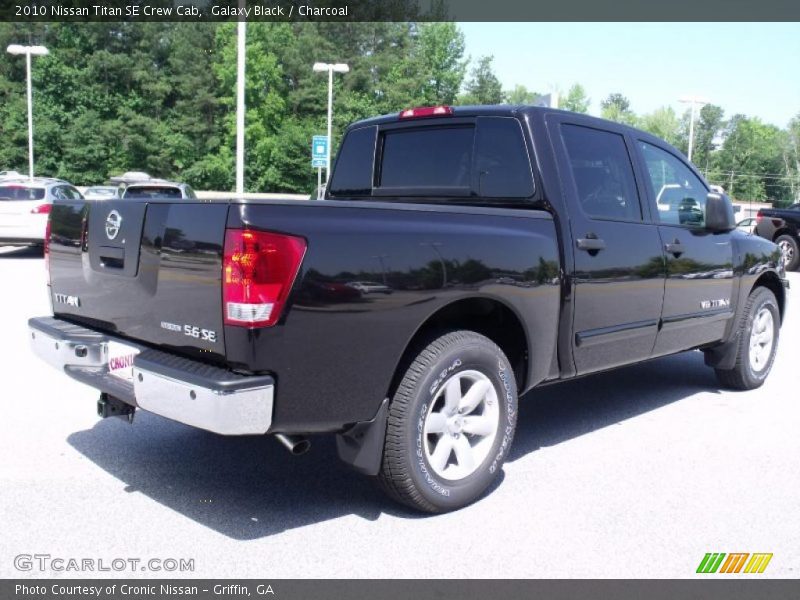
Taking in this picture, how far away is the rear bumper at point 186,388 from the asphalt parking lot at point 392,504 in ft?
2.04

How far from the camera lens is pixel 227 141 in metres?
56.6

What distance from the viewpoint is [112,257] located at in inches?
143

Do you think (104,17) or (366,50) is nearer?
(104,17)

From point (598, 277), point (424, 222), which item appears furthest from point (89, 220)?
point (598, 277)

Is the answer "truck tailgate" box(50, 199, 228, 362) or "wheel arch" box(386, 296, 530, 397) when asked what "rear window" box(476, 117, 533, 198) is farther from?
"truck tailgate" box(50, 199, 228, 362)

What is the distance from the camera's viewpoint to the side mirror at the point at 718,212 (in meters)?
5.31

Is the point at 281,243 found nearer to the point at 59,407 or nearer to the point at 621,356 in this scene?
the point at 621,356

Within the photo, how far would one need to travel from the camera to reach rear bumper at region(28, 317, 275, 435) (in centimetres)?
291

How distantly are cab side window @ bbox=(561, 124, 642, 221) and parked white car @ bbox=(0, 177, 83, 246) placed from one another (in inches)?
559

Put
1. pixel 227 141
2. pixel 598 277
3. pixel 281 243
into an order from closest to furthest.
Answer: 1. pixel 281 243
2. pixel 598 277
3. pixel 227 141

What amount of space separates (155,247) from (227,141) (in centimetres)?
5556

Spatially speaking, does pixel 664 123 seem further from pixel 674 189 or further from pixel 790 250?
pixel 674 189

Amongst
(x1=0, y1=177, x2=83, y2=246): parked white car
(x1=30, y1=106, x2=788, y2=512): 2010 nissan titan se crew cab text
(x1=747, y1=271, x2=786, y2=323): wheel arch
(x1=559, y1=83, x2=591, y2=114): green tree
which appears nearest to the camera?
(x1=30, y1=106, x2=788, y2=512): 2010 nissan titan se crew cab text

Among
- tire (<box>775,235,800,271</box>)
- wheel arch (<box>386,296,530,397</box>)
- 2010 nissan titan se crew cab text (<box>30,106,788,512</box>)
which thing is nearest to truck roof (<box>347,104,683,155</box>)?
2010 nissan titan se crew cab text (<box>30,106,788,512</box>)
